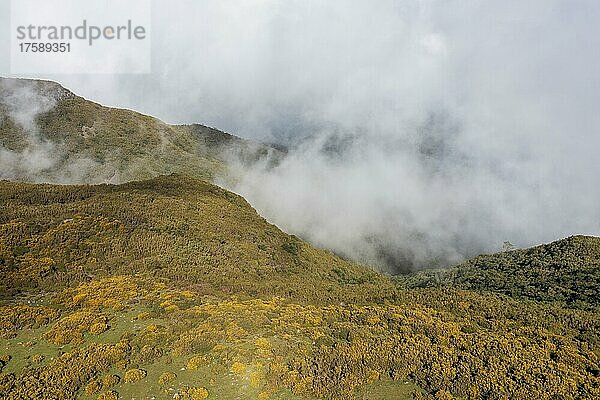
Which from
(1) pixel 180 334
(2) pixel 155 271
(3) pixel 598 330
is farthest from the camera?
(2) pixel 155 271

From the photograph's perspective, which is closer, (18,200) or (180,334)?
(180,334)

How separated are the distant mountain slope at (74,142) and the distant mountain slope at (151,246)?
98.8 m

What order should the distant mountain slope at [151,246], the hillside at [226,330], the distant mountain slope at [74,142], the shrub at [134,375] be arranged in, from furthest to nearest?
the distant mountain slope at [74,142]
the distant mountain slope at [151,246]
the hillside at [226,330]
the shrub at [134,375]

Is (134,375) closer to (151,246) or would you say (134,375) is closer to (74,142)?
(151,246)

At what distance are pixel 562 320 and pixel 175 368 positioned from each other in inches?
959

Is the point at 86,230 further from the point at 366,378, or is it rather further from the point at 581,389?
the point at 581,389

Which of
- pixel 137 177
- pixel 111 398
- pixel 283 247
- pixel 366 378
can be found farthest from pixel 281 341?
pixel 137 177

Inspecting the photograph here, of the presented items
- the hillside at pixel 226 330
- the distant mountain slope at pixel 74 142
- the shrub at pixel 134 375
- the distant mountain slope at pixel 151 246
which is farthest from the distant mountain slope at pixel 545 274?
the distant mountain slope at pixel 74 142

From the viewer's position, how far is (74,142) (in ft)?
497

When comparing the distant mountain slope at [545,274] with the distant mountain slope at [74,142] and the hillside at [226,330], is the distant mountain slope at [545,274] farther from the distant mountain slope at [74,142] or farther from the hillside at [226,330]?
the distant mountain slope at [74,142]

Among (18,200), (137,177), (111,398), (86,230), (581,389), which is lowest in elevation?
(581,389)

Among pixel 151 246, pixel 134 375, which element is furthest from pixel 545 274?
pixel 134 375

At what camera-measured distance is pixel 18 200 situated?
42.3 metres

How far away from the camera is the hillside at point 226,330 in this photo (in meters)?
18.7
